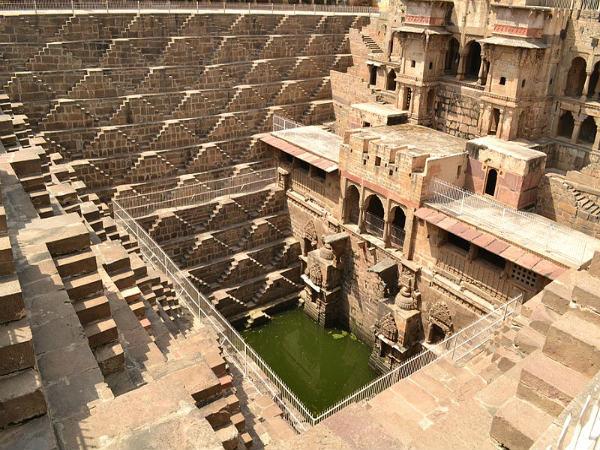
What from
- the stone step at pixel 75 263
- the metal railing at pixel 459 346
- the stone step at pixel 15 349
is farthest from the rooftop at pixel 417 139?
the stone step at pixel 15 349

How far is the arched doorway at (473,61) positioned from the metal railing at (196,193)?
9332 mm

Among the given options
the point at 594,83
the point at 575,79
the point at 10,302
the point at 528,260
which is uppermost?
the point at 575,79

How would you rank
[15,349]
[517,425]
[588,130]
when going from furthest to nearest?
[588,130], [517,425], [15,349]

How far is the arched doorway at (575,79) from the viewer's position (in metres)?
19.2

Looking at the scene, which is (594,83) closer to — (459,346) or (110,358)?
(459,346)

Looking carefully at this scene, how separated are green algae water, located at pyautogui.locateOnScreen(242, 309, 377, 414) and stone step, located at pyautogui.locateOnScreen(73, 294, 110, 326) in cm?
991

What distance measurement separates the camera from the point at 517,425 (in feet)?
20.8

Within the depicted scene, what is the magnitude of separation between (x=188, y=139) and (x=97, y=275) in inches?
529

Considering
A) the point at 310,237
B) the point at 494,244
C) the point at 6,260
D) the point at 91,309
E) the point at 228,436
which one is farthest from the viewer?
the point at 310,237

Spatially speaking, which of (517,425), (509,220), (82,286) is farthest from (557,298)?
(82,286)

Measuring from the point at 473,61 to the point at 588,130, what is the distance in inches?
218

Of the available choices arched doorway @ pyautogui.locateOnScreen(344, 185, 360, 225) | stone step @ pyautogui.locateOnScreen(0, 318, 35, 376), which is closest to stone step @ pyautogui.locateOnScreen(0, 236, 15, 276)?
stone step @ pyautogui.locateOnScreen(0, 318, 35, 376)

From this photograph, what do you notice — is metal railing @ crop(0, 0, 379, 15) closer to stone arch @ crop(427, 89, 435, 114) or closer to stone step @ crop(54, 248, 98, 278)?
stone arch @ crop(427, 89, 435, 114)

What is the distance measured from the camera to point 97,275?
28.9 feet
